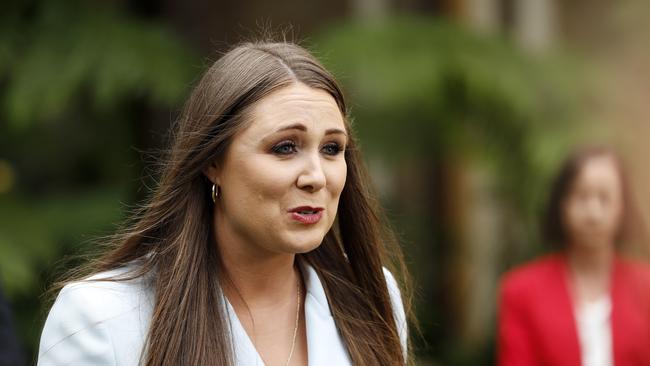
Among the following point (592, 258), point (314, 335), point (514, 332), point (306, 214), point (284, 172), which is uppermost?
point (284, 172)

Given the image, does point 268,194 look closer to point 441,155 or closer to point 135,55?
point 135,55

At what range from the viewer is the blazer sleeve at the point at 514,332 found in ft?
16.6

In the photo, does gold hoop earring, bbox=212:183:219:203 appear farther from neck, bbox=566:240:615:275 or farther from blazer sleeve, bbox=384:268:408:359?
neck, bbox=566:240:615:275

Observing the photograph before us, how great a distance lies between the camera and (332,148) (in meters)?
2.78

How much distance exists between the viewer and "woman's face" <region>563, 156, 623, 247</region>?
5090 mm

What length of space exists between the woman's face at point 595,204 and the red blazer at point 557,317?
193 mm

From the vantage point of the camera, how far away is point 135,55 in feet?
20.9

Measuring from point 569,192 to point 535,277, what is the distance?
445mm

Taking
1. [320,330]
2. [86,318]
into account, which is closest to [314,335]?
[320,330]

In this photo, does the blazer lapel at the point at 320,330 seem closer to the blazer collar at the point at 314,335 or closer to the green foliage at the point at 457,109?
the blazer collar at the point at 314,335

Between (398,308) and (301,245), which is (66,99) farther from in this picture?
(301,245)

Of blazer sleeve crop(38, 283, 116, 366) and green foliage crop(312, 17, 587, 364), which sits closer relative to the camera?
blazer sleeve crop(38, 283, 116, 366)

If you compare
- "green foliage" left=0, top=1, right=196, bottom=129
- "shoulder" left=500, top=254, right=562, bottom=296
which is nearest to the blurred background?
"green foliage" left=0, top=1, right=196, bottom=129

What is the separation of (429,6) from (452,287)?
2282 millimetres
